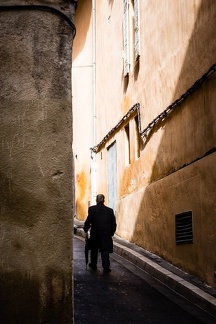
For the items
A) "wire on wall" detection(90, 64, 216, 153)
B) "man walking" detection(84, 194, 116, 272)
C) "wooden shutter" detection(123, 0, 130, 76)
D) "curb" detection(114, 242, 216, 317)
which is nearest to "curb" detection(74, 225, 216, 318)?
"curb" detection(114, 242, 216, 317)

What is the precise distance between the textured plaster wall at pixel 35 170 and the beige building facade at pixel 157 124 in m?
5.73

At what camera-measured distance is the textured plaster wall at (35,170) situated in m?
3.88

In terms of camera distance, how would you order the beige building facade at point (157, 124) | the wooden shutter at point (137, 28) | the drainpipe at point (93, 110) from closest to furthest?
the beige building facade at point (157, 124) < the wooden shutter at point (137, 28) < the drainpipe at point (93, 110)

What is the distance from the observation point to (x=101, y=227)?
12102 millimetres

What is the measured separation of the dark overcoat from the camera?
11.9 m

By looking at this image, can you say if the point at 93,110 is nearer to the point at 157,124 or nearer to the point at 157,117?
the point at 157,124

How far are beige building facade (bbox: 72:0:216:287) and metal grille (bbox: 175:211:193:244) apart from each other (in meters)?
0.02

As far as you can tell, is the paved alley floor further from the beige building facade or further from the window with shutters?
the window with shutters

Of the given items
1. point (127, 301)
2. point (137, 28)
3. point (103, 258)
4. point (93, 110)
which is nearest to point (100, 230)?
point (103, 258)

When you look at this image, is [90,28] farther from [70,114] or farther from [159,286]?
[70,114]

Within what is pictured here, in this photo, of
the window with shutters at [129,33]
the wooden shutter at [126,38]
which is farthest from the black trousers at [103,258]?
the wooden shutter at [126,38]

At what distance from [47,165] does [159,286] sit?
645 cm

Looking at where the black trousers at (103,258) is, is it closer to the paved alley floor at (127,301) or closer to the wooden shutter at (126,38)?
the paved alley floor at (127,301)

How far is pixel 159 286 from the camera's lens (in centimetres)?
999
